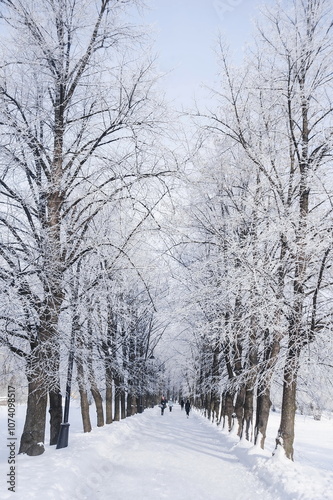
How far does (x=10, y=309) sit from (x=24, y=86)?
456 centimetres

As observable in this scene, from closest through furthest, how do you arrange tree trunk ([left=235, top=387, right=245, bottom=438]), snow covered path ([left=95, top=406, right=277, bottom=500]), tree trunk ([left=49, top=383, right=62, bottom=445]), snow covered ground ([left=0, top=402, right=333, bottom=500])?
snow covered ground ([left=0, top=402, right=333, bottom=500]) < snow covered path ([left=95, top=406, right=277, bottom=500]) < tree trunk ([left=49, top=383, right=62, bottom=445]) < tree trunk ([left=235, top=387, right=245, bottom=438])

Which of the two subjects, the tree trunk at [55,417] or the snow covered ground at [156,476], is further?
the tree trunk at [55,417]

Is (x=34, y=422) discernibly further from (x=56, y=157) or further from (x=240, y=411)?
(x=240, y=411)

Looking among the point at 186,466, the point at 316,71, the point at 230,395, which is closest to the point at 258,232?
the point at 316,71

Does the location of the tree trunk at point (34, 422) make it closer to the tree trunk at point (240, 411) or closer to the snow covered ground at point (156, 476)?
the snow covered ground at point (156, 476)

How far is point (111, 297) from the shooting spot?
960cm

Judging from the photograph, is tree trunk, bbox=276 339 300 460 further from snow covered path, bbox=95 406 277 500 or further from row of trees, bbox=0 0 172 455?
row of trees, bbox=0 0 172 455

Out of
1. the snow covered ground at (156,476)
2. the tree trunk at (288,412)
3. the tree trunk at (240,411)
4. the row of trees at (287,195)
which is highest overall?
the row of trees at (287,195)

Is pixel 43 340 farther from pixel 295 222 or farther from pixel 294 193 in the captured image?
pixel 294 193

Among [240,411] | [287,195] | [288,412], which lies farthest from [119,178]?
[240,411]

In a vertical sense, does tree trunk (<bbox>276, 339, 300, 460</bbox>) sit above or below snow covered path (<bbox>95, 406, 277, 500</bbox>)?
above

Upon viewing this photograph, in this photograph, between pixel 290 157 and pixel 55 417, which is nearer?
pixel 290 157

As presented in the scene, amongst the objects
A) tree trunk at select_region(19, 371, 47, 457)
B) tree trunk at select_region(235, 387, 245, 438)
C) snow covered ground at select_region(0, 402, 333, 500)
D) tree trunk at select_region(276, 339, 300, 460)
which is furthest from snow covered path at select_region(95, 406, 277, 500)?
tree trunk at select_region(235, 387, 245, 438)

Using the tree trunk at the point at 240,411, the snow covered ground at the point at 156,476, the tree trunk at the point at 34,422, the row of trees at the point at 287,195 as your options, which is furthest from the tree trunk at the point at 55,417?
the tree trunk at the point at 240,411
